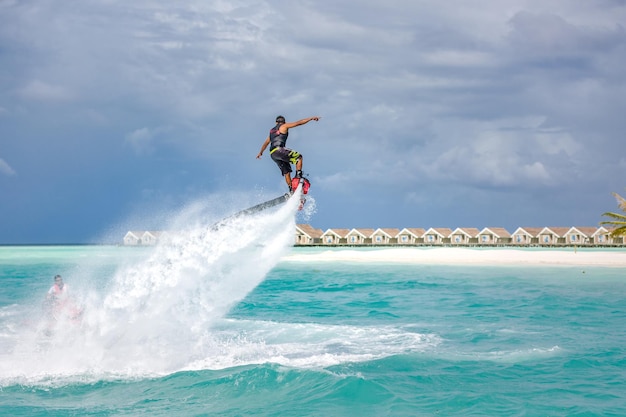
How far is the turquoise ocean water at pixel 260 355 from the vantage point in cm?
1469

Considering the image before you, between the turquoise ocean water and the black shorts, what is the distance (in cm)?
140

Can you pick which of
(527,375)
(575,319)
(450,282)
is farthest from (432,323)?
(450,282)

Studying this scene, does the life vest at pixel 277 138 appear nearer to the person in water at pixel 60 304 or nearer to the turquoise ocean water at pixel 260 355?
the turquoise ocean water at pixel 260 355

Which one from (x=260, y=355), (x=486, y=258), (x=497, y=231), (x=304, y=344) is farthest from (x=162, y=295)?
(x=497, y=231)

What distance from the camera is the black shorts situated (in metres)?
17.3

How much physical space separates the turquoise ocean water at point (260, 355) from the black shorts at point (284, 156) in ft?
4.60

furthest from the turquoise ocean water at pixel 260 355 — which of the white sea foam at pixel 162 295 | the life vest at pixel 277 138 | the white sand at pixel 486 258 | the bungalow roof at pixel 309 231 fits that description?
the bungalow roof at pixel 309 231

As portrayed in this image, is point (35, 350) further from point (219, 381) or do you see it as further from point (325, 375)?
point (325, 375)

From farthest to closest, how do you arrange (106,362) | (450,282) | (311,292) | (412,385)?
(450,282), (311,292), (106,362), (412,385)

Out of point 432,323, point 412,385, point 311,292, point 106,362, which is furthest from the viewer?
point 311,292

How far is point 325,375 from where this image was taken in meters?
16.6

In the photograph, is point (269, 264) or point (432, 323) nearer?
point (269, 264)

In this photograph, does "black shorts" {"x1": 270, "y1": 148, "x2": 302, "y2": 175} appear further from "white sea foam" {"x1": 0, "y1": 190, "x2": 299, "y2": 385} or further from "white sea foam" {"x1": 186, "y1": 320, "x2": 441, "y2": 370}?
"white sea foam" {"x1": 186, "y1": 320, "x2": 441, "y2": 370}

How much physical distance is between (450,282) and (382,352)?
3152cm
